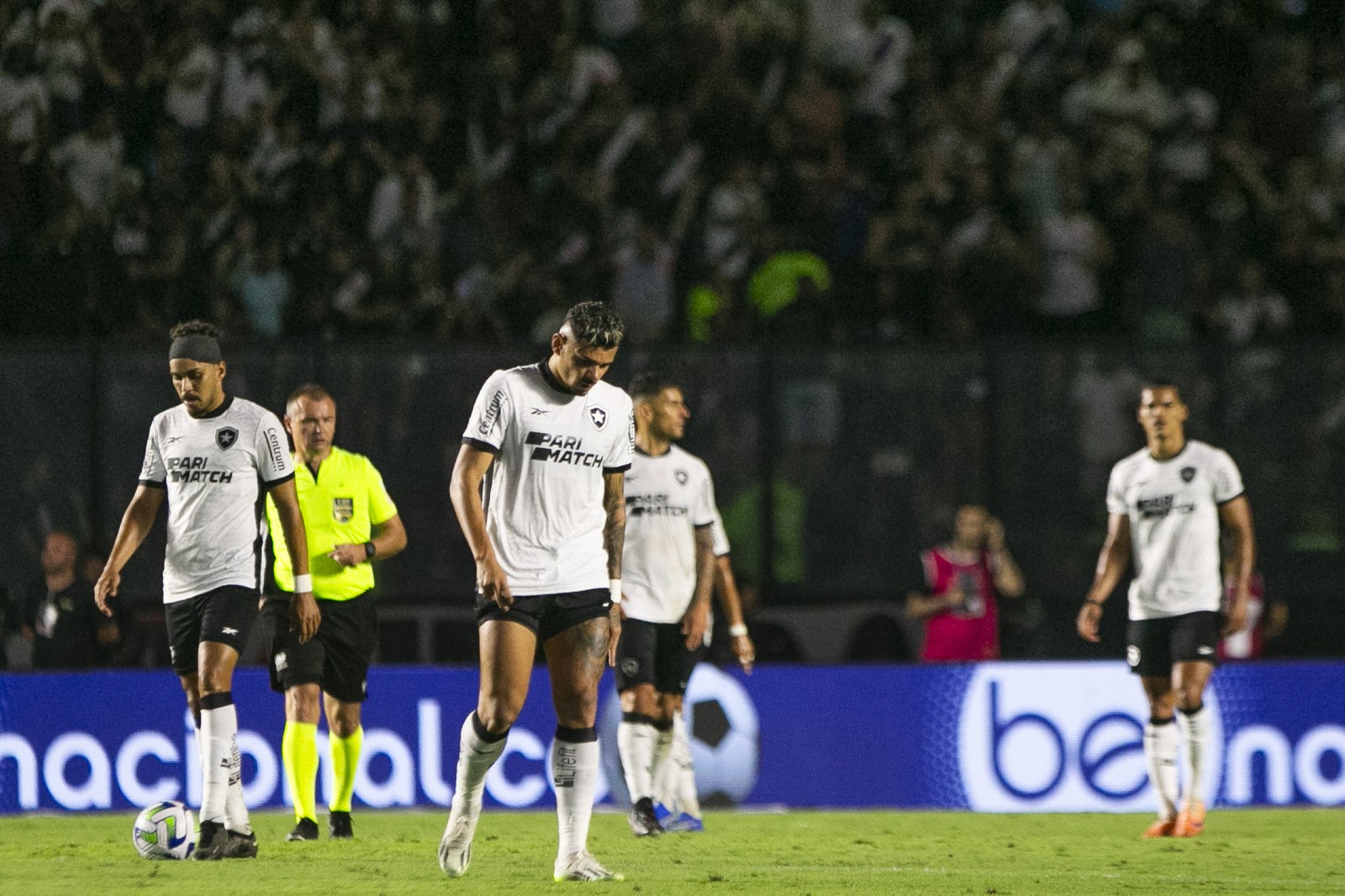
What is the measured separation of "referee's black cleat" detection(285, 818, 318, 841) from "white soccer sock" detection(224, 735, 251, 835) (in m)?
0.91

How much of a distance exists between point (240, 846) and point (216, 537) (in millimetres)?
1324

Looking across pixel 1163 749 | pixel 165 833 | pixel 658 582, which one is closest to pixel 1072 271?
pixel 1163 749

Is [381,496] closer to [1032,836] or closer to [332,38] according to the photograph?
[1032,836]

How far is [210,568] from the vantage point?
852cm

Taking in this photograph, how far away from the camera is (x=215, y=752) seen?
328 inches

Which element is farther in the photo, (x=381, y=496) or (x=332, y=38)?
(x=332, y=38)

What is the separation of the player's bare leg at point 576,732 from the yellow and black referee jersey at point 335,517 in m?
2.65

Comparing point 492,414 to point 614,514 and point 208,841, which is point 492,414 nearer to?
point 614,514

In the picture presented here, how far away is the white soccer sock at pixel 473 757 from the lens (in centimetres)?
727

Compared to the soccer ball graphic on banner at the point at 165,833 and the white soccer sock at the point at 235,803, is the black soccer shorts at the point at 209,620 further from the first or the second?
the soccer ball graphic on banner at the point at 165,833

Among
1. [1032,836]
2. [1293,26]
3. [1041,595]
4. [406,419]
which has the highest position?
[1293,26]

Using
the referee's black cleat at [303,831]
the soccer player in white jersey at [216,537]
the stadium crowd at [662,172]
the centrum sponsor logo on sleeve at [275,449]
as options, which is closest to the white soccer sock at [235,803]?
the soccer player in white jersey at [216,537]

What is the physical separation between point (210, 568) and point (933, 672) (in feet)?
17.4

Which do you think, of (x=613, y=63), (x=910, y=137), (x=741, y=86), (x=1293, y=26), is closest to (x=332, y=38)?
(x=613, y=63)
